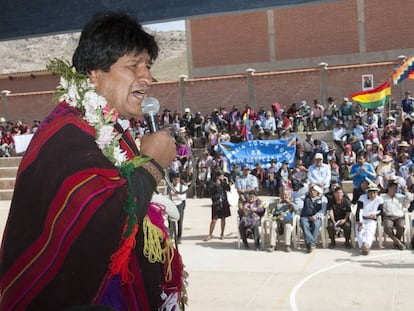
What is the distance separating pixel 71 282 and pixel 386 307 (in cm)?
611

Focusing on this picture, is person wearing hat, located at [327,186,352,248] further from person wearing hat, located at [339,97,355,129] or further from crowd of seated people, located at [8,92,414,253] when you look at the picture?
person wearing hat, located at [339,97,355,129]

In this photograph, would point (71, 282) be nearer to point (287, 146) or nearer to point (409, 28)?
point (287, 146)

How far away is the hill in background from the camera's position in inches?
2711

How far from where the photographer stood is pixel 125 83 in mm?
2209

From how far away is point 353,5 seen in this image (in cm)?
3212

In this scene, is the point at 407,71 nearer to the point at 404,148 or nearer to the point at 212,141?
the point at 404,148

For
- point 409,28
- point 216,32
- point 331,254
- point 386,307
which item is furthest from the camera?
→ point 216,32

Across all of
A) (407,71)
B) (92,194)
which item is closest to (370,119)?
(407,71)

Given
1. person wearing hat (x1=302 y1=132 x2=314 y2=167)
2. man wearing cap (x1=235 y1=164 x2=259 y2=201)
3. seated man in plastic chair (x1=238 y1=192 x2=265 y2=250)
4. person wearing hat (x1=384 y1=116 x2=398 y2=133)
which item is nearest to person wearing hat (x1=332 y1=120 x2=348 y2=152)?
person wearing hat (x1=302 y1=132 x2=314 y2=167)

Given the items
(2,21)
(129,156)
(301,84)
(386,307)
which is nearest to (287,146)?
(301,84)

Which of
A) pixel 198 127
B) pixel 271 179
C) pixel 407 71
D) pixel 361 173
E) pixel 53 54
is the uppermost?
pixel 53 54

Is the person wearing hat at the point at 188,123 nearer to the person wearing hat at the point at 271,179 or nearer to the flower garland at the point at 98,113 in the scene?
the person wearing hat at the point at 271,179

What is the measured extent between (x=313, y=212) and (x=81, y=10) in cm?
798

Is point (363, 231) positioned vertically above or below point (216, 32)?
below
